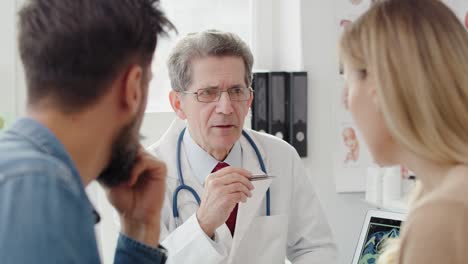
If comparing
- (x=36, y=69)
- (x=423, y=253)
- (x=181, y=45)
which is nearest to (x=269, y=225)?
(x=181, y=45)

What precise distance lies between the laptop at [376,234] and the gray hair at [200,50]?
58 centimetres

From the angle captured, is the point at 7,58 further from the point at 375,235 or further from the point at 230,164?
the point at 375,235

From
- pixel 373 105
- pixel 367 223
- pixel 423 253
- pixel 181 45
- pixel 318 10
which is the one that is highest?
pixel 318 10

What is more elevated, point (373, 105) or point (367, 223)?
point (373, 105)

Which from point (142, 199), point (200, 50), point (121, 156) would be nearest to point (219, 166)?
point (200, 50)

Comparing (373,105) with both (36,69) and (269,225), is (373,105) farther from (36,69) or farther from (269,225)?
(269,225)

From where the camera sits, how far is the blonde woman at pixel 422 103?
2.94ft

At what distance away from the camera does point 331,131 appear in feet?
8.79

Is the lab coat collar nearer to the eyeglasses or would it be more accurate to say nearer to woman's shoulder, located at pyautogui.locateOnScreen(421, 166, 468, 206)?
the eyeglasses

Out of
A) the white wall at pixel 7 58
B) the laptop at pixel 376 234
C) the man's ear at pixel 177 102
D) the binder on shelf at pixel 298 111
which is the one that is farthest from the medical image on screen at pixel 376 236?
the white wall at pixel 7 58

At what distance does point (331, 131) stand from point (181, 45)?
107cm

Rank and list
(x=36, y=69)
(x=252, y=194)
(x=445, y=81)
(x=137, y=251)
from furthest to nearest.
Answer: (x=252, y=194) → (x=137, y=251) → (x=445, y=81) → (x=36, y=69)

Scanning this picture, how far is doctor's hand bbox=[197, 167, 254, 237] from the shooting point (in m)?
1.58

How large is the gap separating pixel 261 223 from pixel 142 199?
68 centimetres
